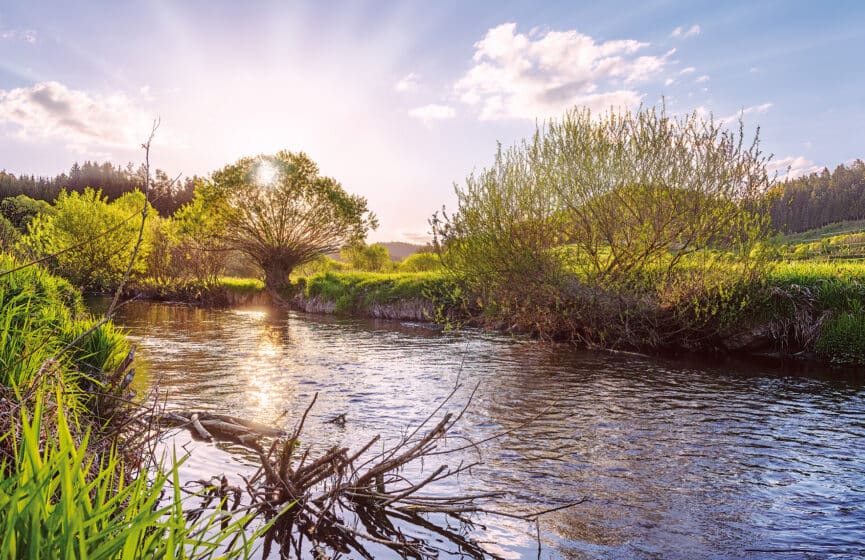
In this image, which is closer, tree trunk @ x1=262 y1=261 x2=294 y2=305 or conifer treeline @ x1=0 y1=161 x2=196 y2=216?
tree trunk @ x1=262 y1=261 x2=294 y2=305

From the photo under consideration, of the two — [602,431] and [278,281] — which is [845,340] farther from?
[278,281]

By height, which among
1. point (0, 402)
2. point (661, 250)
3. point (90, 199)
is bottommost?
point (0, 402)

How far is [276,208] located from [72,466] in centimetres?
3823

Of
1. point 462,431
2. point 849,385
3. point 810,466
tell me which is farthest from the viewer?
point 849,385

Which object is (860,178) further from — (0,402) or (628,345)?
(0,402)

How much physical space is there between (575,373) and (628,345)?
451 cm

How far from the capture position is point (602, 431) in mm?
7871

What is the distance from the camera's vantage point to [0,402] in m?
3.68

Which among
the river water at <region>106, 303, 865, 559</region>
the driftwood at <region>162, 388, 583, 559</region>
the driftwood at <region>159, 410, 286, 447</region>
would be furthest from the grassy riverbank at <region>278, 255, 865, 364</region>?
the driftwood at <region>162, 388, 583, 559</region>

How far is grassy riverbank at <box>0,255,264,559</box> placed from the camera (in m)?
1.69

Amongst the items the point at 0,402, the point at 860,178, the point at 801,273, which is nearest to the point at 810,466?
the point at 0,402

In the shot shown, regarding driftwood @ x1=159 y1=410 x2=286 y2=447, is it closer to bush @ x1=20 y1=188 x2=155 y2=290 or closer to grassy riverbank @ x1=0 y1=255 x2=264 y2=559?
grassy riverbank @ x1=0 y1=255 x2=264 y2=559

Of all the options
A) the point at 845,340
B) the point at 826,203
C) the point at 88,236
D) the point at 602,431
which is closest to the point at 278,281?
the point at 88,236

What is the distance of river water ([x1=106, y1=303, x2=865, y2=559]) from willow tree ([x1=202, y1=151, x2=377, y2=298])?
23174 mm
